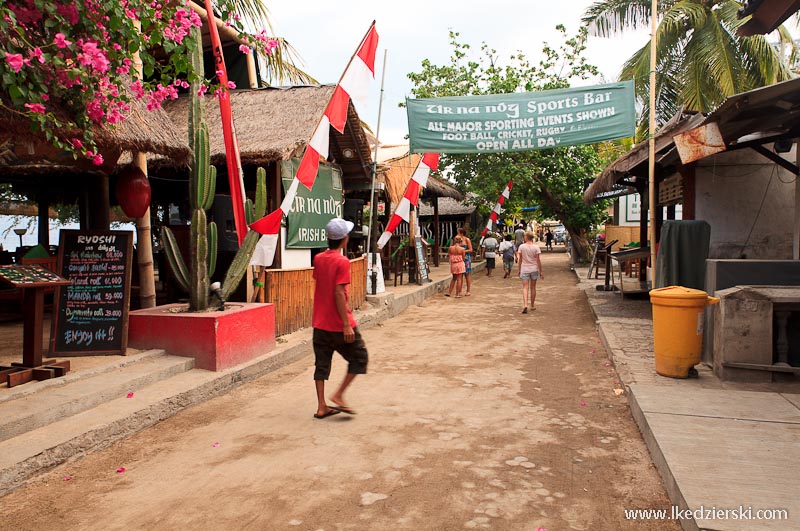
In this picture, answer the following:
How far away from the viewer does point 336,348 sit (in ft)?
16.5

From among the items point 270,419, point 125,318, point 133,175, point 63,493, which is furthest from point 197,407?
point 133,175

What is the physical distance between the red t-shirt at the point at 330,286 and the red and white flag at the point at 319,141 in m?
2.34

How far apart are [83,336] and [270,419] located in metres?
2.46

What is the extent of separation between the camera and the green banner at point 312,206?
969 cm

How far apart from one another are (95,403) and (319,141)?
418 cm

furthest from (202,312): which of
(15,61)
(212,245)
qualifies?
(15,61)

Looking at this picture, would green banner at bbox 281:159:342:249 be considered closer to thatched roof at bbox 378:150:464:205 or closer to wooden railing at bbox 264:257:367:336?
wooden railing at bbox 264:257:367:336

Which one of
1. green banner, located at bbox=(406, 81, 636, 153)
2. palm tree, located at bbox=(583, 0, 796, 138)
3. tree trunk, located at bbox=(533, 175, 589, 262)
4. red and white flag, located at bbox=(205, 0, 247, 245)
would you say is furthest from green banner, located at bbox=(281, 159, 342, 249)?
tree trunk, located at bbox=(533, 175, 589, 262)

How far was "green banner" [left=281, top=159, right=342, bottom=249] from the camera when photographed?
9685 millimetres

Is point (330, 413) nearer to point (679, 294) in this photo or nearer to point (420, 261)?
point (679, 294)

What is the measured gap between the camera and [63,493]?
3.66 meters

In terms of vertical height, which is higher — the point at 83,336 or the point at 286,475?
the point at 83,336

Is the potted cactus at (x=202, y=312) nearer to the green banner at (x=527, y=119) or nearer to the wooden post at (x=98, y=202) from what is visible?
the wooden post at (x=98, y=202)

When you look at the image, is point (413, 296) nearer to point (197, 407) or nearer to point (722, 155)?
point (722, 155)
